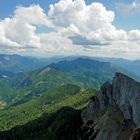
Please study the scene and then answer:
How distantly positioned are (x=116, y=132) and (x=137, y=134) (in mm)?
112189

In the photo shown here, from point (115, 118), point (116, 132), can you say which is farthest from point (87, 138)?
point (116, 132)

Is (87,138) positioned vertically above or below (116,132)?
below

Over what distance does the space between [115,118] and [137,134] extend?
129282 mm

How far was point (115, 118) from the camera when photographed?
6772 inches

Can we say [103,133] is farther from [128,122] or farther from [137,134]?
[137,134]

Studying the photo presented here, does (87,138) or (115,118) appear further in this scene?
(87,138)

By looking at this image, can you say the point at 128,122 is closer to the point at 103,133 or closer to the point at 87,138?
the point at 103,133

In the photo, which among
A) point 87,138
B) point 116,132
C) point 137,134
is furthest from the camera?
point 87,138

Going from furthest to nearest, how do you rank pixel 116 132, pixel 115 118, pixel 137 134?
pixel 115 118, pixel 116 132, pixel 137 134

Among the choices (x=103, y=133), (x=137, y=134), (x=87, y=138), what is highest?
(x=137, y=134)

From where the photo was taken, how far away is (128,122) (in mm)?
163625

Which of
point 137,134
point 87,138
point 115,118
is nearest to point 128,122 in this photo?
point 115,118

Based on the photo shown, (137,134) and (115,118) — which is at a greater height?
(137,134)

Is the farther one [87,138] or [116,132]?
[87,138]
